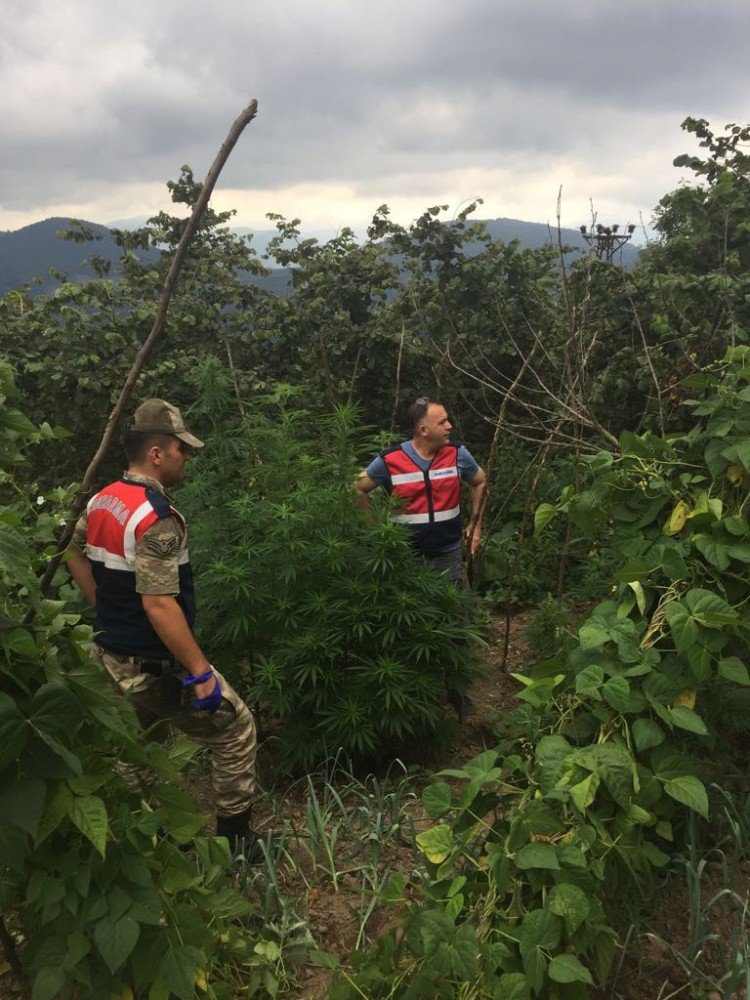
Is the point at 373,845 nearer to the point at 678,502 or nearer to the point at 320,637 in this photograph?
the point at 320,637

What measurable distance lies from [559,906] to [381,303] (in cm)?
643

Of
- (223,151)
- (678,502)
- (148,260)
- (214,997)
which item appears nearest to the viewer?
(223,151)

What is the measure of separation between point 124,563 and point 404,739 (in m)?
1.86

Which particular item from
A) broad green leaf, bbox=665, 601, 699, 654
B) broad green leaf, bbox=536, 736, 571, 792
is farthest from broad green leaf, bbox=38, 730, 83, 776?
broad green leaf, bbox=665, 601, 699, 654

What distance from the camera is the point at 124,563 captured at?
2.96m

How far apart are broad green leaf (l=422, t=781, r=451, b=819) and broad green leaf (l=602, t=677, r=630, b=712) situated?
54cm

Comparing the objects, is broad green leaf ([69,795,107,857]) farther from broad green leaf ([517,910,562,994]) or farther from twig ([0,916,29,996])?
broad green leaf ([517,910,562,994])

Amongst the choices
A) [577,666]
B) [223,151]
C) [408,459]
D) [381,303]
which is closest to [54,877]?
[577,666]

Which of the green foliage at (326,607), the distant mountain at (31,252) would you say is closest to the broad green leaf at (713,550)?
the green foliage at (326,607)

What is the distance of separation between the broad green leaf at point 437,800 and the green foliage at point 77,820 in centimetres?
65

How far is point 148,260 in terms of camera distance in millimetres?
7191

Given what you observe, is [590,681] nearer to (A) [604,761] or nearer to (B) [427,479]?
(A) [604,761]

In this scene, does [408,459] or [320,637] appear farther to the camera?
[408,459]

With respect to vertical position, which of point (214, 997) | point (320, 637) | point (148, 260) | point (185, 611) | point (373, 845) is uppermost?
point (148, 260)
